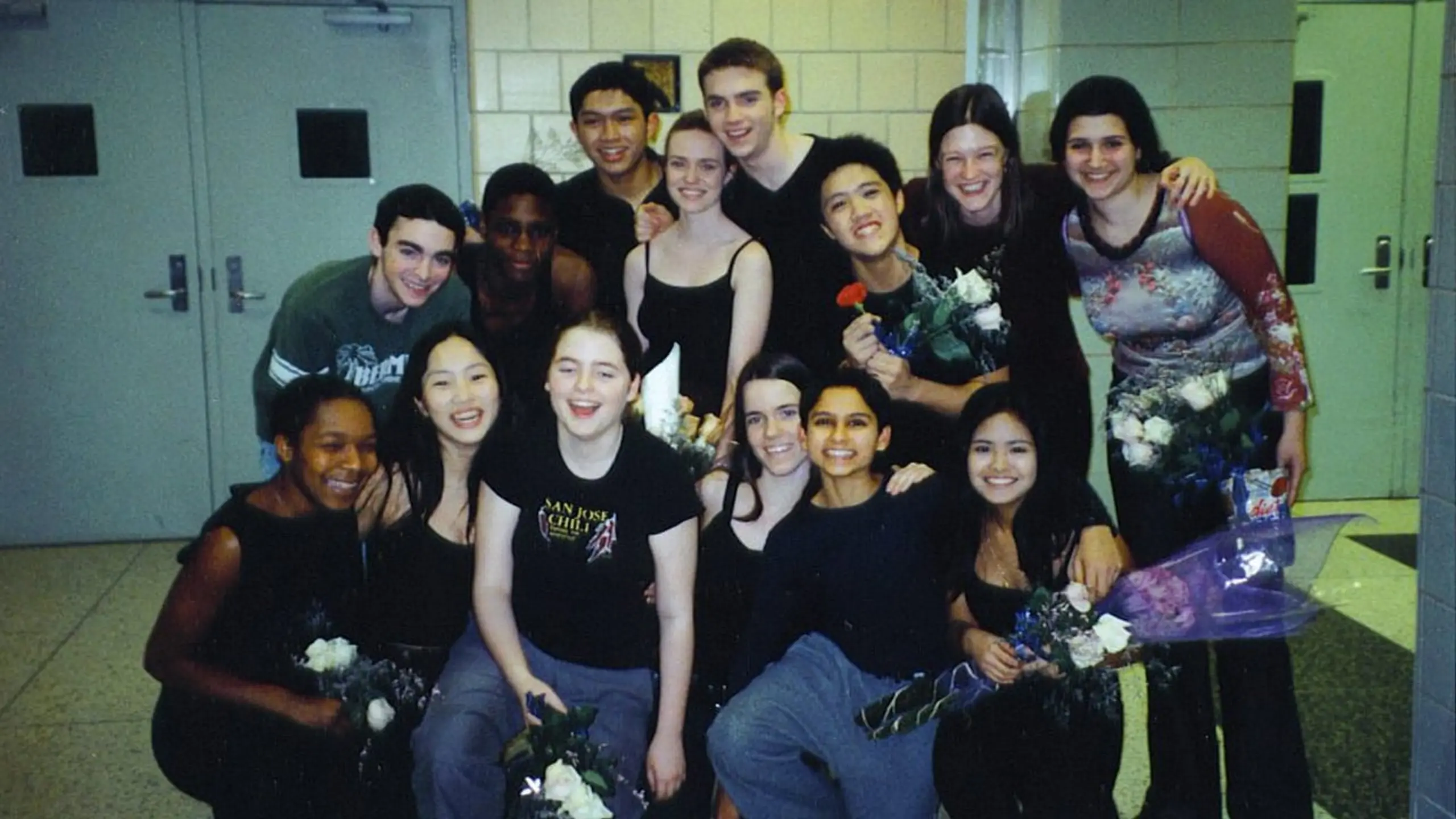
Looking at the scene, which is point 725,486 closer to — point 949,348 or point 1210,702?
point 949,348

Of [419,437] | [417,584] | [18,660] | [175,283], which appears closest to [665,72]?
[419,437]

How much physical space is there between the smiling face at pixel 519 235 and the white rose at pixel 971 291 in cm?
72

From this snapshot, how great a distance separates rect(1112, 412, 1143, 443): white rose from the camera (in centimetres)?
248

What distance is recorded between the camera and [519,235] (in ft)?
8.08

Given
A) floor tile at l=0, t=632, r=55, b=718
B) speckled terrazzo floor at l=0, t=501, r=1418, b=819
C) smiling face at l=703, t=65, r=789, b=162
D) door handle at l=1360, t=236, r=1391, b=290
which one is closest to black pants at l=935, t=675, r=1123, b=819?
speckled terrazzo floor at l=0, t=501, r=1418, b=819

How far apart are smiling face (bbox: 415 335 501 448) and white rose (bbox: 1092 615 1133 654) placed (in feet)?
3.48

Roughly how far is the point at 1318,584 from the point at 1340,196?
9.37 ft

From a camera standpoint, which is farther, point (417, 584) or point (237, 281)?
point (237, 281)

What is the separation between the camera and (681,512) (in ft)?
7.76

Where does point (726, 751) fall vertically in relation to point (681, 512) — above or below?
below

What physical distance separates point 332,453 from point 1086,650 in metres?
1.28

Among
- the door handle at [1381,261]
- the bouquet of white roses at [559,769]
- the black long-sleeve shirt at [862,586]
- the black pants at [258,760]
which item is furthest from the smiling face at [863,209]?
the door handle at [1381,261]

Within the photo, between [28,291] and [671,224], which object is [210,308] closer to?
[28,291]

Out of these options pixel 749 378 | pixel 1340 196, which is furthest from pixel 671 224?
pixel 1340 196
